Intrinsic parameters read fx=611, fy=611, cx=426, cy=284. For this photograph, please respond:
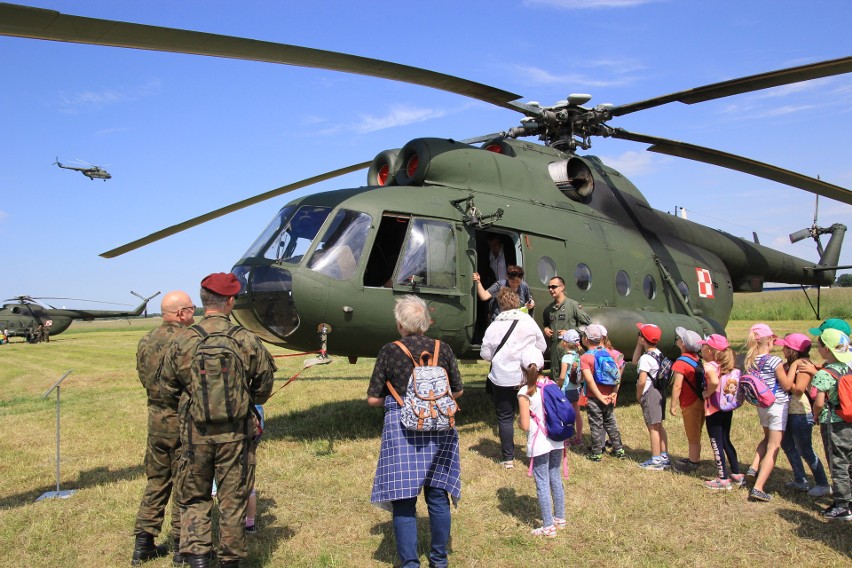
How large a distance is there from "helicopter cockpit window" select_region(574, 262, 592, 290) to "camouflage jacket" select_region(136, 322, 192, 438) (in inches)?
231

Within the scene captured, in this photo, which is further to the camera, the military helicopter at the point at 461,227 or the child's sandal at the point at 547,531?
the military helicopter at the point at 461,227

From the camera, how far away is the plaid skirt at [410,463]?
370cm

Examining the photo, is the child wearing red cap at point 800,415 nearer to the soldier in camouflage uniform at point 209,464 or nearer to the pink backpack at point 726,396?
the pink backpack at point 726,396

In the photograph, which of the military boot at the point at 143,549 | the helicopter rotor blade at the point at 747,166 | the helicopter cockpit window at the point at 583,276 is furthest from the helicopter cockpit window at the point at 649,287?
the military boot at the point at 143,549

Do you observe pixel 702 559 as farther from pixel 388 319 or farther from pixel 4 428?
pixel 4 428

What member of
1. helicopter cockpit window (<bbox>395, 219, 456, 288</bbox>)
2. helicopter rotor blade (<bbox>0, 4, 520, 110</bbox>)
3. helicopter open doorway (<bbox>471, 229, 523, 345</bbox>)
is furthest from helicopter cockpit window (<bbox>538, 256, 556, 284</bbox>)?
helicopter rotor blade (<bbox>0, 4, 520, 110</bbox>)

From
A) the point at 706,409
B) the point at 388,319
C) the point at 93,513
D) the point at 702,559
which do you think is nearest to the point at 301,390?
the point at 388,319

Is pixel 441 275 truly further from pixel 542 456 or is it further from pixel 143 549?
pixel 143 549

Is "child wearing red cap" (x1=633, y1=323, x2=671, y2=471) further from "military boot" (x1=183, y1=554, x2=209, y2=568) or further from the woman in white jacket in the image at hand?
"military boot" (x1=183, y1=554, x2=209, y2=568)

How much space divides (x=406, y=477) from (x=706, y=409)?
10.5ft

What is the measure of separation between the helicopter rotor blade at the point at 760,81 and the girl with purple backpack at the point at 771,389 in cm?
325

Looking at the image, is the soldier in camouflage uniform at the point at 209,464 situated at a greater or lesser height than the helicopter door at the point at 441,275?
lesser

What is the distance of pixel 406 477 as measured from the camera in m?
3.70

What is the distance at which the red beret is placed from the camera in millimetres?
3908
